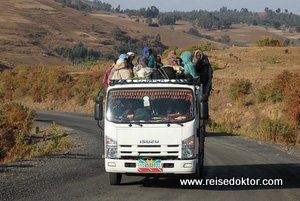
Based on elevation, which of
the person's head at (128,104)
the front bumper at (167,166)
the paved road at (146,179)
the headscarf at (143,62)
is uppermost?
the headscarf at (143,62)

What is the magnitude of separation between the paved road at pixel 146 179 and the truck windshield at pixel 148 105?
1.48m

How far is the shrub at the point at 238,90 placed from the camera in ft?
104

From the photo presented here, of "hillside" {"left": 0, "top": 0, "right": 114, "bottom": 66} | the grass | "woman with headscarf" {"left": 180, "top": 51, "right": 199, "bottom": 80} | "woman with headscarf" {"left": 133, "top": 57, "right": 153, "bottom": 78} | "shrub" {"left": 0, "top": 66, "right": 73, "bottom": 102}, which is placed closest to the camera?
"woman with headscarf" {"left": 133, "top": 57, "right": 153, "bottom": 78}

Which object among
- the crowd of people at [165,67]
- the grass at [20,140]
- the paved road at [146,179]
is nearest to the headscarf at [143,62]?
the crowd of people at [165,67]

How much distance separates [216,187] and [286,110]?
17445 mm

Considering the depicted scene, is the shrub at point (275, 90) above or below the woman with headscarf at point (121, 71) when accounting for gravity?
below

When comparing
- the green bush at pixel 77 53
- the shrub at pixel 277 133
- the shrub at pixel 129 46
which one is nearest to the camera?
the shrub at pixel 277 133

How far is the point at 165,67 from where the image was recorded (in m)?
10.1

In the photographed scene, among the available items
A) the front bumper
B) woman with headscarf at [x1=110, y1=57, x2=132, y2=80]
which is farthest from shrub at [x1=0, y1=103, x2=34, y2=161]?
the front bumper

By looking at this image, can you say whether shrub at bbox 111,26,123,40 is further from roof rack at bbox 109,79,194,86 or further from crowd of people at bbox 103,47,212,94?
roof rack at bbox 109,79,194,86

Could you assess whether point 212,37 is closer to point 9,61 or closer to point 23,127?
point 9,61

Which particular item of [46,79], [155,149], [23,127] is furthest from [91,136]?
[46,79]

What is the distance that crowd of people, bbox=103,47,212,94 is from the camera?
10.4 m

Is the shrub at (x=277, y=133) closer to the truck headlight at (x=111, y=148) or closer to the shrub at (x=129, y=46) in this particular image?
the truck headlight at (x=111, y=148)
